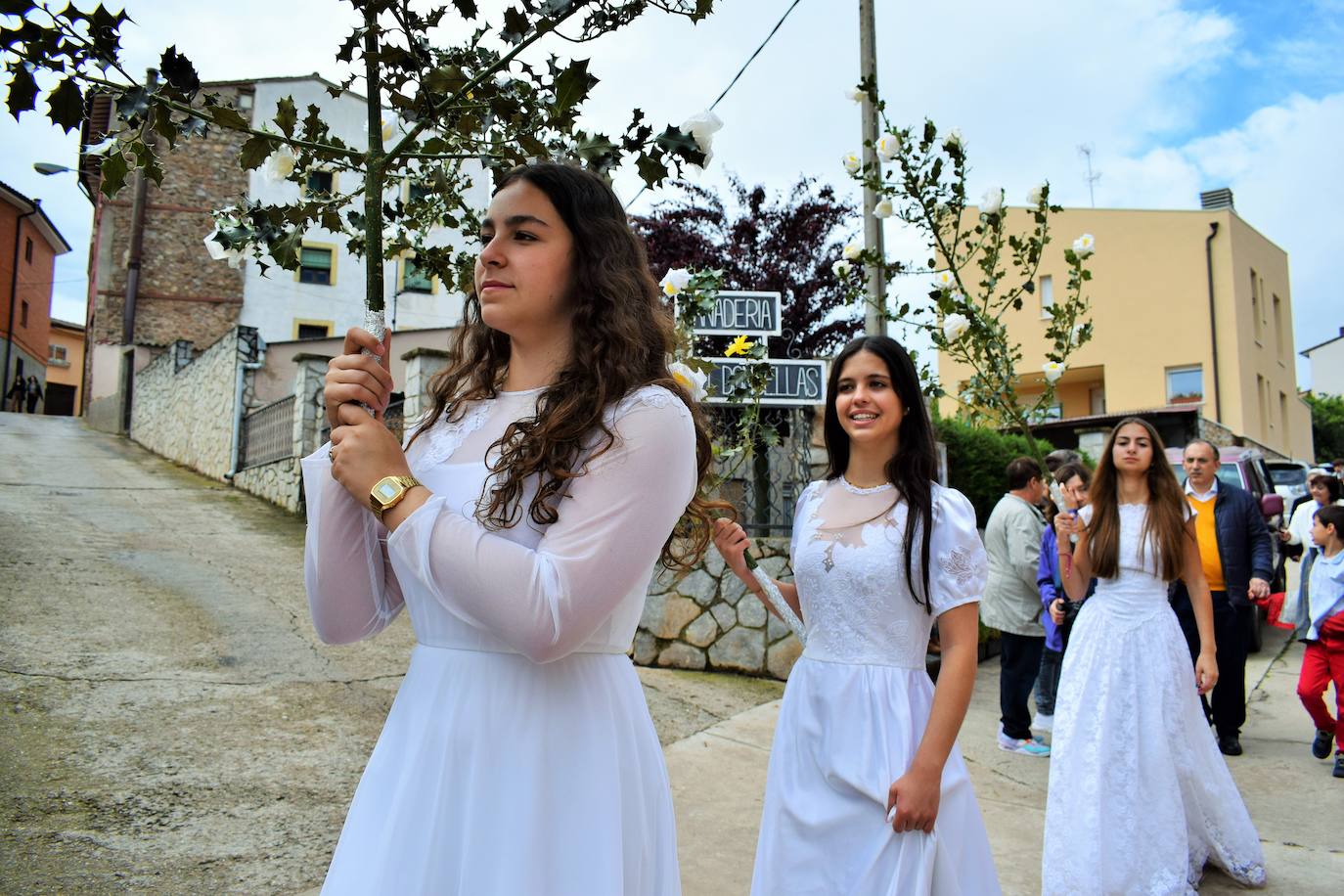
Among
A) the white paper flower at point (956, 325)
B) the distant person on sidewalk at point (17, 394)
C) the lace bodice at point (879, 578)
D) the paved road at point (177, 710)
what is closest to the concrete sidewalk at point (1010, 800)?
the paved road at point (177, 710)

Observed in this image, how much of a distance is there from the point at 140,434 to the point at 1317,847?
73.6ft

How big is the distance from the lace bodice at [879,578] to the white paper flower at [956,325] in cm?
156

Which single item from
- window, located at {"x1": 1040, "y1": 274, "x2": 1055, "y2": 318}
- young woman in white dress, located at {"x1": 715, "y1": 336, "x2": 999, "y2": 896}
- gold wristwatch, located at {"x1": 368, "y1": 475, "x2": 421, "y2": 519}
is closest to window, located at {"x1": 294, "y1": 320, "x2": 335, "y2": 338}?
window, located at {"x1": 1040, "y1": 274, "x2": 1055, "y2": 318}

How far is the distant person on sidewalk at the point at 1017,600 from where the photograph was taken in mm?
6295

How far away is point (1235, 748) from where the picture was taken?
6.24 m

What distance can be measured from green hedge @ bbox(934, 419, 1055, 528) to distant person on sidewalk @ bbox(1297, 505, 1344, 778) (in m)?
4.87

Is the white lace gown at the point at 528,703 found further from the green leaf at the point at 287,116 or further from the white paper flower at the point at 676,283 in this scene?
the white paper flower at the point at 676,283

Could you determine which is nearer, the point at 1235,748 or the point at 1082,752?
the point at 1082,752

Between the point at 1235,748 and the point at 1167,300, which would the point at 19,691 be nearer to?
the point at 1235,748

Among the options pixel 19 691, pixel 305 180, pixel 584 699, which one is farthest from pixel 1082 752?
pixel 19 691

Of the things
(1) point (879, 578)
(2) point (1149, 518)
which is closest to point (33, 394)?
(2) point (1149, 518)

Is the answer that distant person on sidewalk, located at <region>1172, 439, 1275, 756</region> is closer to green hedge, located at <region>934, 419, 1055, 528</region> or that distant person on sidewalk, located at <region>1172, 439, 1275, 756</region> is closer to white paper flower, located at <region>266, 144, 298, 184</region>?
green hedge, located at <region>934, 419, 1055, 528</region>

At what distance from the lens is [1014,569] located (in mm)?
6688

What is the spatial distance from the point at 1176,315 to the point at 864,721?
86.0ft
